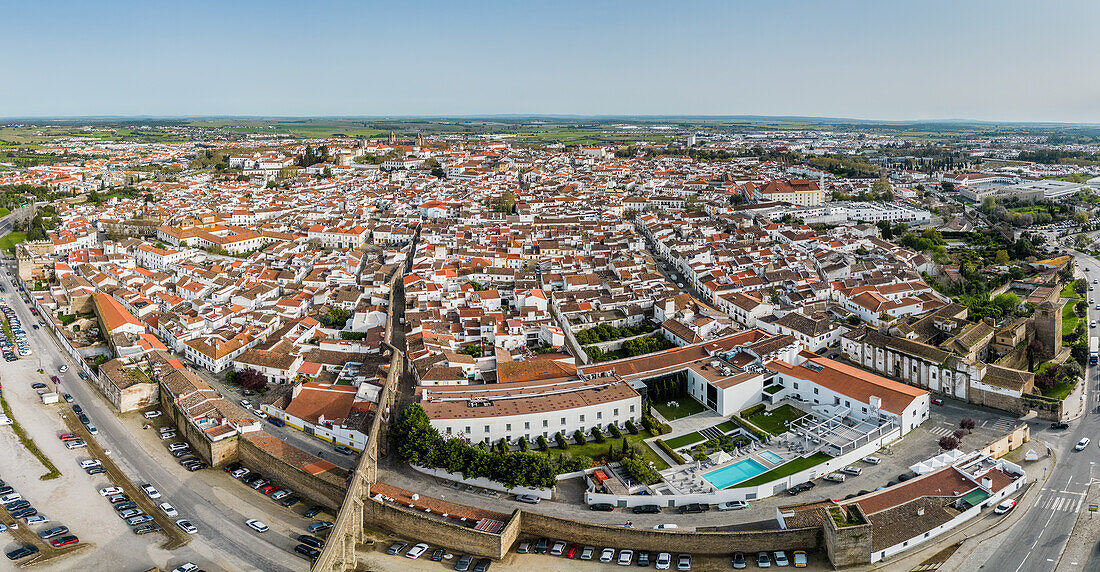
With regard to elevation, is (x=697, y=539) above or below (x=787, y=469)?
below

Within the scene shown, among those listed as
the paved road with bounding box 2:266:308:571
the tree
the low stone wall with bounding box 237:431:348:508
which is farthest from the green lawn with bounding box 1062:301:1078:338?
the tree

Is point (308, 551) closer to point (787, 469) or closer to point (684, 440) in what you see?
point (684, 440)

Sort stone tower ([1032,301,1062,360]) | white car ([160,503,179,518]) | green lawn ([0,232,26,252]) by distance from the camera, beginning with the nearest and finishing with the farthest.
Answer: white car ([160,503,179,518]), stone tower ([1032,301,1062,360]), green lawn ([0,232,26,252])

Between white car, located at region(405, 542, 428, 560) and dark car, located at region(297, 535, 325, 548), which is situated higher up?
dark car, located at region(297, 535, 325, 548)

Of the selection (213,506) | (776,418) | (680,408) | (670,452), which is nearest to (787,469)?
(670,452)

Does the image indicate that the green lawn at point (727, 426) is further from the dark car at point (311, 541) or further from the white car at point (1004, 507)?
the dark car at point (311, 541)

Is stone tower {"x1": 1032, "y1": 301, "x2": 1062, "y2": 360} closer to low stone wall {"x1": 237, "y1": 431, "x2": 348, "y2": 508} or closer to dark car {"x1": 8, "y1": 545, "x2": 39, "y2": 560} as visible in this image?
low stone wall {"x1": 237, "y1": 431, "x2": 348, "y2": 508}

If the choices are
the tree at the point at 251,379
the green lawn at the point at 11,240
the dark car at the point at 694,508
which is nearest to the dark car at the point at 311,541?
A: the dark car at the point at 694,508
